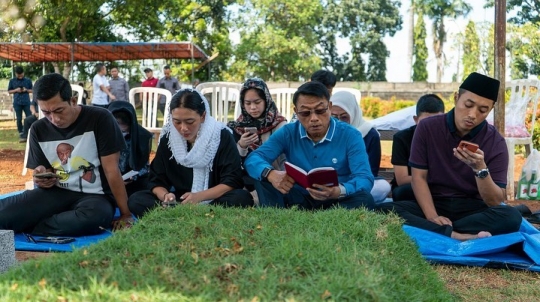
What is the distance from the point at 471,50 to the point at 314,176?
30.5 m

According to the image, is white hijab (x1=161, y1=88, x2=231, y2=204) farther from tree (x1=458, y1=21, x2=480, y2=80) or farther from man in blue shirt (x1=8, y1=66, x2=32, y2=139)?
tree (x1=458, y1=21, x2=480, y2=80)

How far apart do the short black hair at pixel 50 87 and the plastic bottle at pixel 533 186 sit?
17.4 feet

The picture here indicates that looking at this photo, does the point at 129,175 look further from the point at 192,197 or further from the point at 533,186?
the point at 533,186

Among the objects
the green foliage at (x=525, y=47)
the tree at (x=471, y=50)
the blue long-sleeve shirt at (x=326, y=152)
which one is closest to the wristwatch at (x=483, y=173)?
the blue long-sleeve shirt at (x=326, y=152)

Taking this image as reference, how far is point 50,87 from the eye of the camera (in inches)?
200

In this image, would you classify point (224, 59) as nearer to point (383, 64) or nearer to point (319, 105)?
point (383, 64)

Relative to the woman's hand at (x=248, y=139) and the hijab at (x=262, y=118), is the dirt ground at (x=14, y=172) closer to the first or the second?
the hijab at (x=262, y=118)

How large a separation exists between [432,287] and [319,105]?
2.00m

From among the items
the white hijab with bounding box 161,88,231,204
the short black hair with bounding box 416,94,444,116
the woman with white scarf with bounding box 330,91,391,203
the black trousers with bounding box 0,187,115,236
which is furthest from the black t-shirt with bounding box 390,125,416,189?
the black trousers with bounding box 0,187,115,236

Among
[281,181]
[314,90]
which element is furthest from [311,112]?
[281,181]

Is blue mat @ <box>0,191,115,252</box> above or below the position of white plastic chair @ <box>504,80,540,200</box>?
below

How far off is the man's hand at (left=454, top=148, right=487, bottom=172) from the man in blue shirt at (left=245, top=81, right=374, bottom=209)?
0.73 metres

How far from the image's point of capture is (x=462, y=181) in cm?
531

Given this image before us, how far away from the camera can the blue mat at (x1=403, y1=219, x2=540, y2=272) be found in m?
4.67
